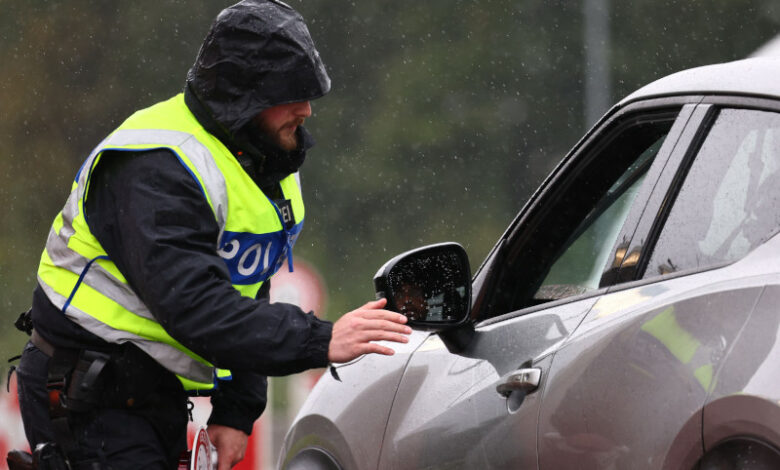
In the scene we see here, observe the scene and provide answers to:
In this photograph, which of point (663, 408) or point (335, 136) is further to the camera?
point (335, 136)

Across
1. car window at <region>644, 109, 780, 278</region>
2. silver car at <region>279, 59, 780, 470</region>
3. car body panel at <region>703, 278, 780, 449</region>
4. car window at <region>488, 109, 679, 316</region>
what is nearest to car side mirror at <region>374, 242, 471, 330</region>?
silver car at <region>279, 59, 780, 470</region>

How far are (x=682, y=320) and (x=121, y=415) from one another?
1364 millimetres

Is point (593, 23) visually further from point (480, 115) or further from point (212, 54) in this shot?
point (212, 54)

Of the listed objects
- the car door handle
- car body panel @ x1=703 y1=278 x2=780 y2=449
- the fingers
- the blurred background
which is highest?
car body panel @ x1=703 y1=278 x2=780 y2=449

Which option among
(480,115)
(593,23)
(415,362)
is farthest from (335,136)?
(415,362)

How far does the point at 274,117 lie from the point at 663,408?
4.07 feet

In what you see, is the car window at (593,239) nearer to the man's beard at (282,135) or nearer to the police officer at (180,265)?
the police officer at (180,265)

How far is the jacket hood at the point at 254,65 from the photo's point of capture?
10.1 feet

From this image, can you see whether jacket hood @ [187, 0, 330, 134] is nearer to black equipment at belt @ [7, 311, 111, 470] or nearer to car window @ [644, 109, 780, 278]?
black equipment at belt @ [7, 311, 111, 470]

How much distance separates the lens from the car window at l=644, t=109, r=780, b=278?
235cm

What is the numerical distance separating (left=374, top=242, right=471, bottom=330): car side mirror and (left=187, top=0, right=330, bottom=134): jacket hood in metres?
0.40

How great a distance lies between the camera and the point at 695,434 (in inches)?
85.1

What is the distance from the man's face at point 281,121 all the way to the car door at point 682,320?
0.83 metres

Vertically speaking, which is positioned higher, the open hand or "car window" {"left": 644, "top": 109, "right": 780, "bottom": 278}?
"car window" {"left": 644, "top": 109, "right": 780, "bottom": 278}
